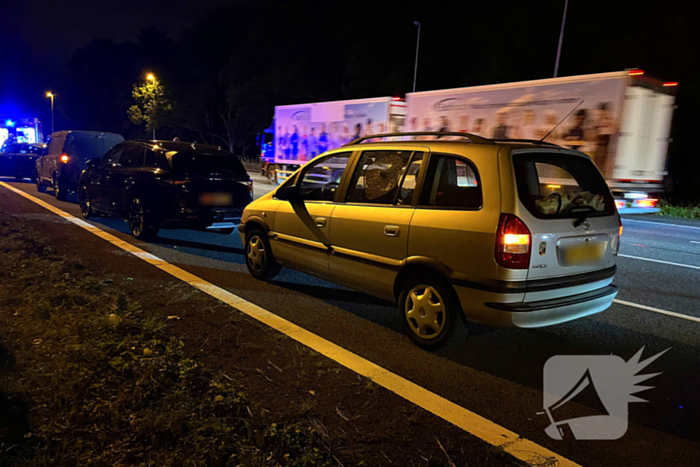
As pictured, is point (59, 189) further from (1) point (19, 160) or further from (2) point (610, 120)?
(2) point (610, 120)

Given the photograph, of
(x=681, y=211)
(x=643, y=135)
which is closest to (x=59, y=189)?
(x=643, y=135)

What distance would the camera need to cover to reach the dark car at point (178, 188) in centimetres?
807

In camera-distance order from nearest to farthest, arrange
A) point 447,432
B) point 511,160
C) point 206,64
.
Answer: point 447,432 < point 511,160 < point 206,64

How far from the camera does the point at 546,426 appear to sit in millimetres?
3223

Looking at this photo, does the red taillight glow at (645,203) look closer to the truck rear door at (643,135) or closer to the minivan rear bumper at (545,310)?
the truck rear door at (643,135)

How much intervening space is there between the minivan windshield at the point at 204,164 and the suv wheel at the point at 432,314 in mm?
4941

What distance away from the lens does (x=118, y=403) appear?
3104mm

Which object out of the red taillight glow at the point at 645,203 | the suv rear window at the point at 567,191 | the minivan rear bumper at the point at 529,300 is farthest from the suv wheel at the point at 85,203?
the red taillight glow at the point at 645,203

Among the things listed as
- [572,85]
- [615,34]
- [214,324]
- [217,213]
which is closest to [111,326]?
[214,324]

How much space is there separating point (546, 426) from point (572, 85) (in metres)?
10.6

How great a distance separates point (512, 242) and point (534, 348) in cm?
127

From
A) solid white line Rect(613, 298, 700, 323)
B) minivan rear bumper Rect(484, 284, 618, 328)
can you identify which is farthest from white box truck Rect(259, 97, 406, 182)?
minivan rear bumper Rect(484, 284, 618, 328)

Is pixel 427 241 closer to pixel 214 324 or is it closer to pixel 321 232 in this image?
pixel 321 232

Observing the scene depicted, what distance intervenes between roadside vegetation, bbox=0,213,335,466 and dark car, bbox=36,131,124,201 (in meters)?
10.1
